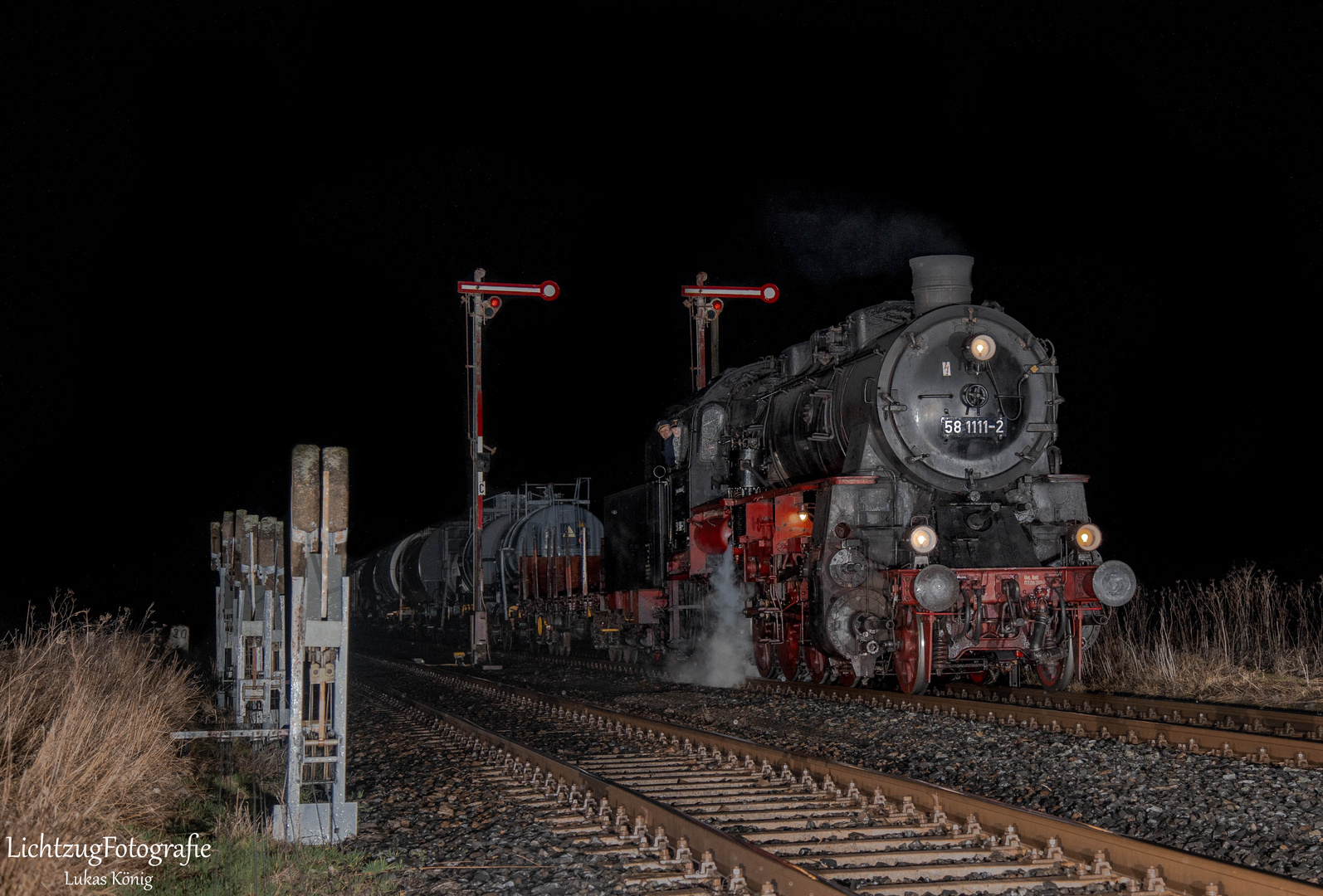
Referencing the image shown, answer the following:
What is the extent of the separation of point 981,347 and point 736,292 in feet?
35.3

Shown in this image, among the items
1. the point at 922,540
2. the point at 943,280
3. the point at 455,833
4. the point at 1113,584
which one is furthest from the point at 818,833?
the point at 943,280

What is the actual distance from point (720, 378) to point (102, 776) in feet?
36.1

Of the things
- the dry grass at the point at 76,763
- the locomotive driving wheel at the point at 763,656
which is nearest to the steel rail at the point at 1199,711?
the locomotive driving wheel at the point at 763,656

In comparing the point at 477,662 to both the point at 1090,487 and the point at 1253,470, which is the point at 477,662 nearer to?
the point at 1090,487

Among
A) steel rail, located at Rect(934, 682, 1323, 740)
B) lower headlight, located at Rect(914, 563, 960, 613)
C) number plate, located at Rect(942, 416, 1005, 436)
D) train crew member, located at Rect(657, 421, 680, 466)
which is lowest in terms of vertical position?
steel rail, located at Rect(934, 682, 1323, 740)

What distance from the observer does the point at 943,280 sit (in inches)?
465

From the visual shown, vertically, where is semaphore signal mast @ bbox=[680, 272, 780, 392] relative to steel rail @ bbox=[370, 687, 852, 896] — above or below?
above

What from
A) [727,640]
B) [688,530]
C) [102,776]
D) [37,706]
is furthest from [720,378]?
[102,776]

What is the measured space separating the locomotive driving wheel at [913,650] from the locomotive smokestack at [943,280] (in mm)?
3071

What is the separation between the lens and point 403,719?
441 inches

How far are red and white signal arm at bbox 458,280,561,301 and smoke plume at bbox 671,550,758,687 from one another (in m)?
8.77

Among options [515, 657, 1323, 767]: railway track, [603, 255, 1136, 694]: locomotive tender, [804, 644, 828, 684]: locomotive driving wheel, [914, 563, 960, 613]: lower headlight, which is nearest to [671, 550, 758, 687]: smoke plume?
[603, 255, 1136, 694]: locomotive tender

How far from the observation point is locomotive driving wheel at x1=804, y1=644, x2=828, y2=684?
1236 cm

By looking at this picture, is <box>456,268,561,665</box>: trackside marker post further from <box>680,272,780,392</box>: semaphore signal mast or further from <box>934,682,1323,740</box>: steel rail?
<box>934,682,1323,740</box>: steel rail
